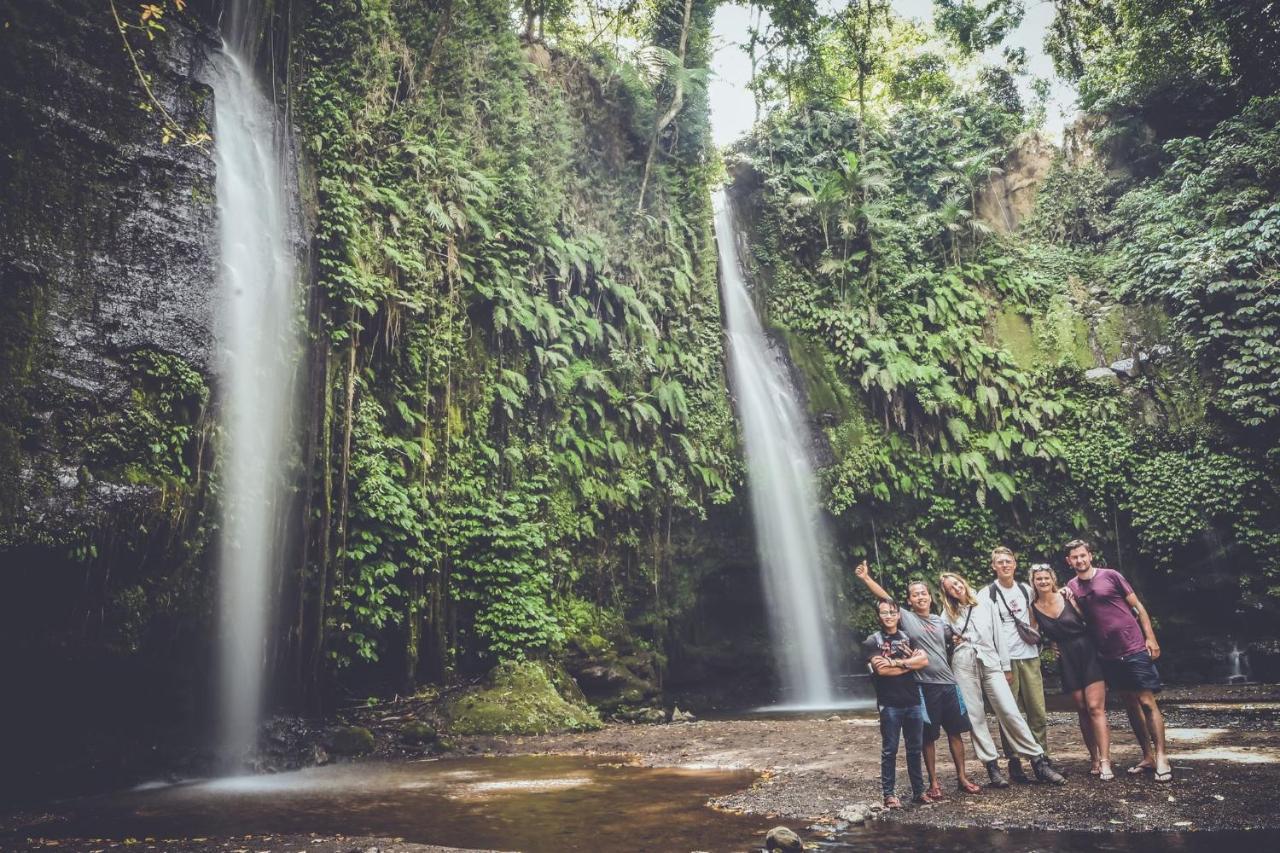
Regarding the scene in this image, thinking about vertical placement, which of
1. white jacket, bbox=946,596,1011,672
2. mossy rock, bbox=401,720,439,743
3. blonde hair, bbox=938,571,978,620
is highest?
blonde hair, bbox=938,571,978,620

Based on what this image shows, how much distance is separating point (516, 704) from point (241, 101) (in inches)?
351

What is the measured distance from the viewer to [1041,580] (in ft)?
18.7

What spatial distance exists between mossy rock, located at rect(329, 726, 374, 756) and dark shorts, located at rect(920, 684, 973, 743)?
6.43 m

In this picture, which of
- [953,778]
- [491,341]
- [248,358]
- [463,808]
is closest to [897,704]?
[953,778]

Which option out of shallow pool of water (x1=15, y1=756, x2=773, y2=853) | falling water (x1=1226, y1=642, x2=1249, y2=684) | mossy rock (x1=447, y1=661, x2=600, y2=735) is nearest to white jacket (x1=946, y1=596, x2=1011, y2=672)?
shallow pool of water (x1=15, y1=756, x2=773, y2=853)

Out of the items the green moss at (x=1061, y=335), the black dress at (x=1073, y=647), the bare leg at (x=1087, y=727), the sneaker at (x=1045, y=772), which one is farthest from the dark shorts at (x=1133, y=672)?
the green moss at (x=1061, y=335)

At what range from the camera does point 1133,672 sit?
17.5 ft

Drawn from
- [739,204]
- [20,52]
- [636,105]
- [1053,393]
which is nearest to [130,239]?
[20,52]

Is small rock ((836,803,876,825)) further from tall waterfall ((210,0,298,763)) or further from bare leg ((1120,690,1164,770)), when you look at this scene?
tall waterfall ((210,0,298,763))

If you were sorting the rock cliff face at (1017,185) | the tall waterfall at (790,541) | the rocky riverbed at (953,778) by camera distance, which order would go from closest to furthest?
1. the rocky riverbed at (953,778)
2. the tall waterfall at (790,541)
3. the rock cliff face at (1017,185)

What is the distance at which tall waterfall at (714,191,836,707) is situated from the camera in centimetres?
1573

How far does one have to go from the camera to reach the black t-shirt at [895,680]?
5.01 m

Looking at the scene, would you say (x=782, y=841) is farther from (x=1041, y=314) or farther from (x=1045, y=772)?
(x=1041, y=314)

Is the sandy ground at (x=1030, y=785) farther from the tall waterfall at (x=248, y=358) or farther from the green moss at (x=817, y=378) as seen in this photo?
the green moss at (x=817, y=378)
